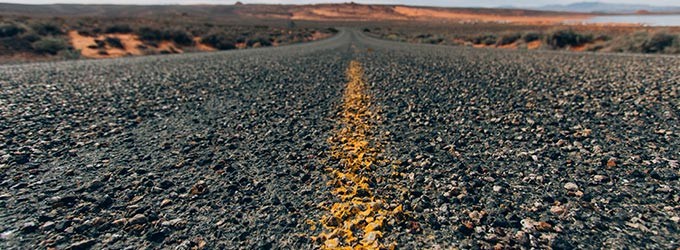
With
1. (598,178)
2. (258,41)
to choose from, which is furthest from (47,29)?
(598,178)

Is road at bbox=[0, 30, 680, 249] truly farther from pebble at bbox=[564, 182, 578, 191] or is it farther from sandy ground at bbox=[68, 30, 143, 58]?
sandy ground at bbox=[68, 30, 143, 58]

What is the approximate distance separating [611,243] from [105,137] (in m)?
5.76

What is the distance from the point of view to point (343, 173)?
3.33m

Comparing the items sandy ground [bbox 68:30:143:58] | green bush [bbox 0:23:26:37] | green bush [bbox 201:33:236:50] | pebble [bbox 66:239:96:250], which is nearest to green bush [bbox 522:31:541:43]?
green bush [bbox 201:33:236:50]

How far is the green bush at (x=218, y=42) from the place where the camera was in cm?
3562

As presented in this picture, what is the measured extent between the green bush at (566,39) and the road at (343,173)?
27.0 m

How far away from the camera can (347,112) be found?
5.96 metres

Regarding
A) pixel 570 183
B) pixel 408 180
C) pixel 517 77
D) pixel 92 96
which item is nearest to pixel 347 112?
pixel 408 180

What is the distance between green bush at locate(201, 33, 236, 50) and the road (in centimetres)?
3033

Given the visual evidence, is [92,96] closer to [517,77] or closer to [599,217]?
[599,217]

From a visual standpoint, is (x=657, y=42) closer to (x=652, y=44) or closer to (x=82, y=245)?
(x=652, y=44)

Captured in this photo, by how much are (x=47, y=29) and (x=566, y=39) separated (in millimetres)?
47980

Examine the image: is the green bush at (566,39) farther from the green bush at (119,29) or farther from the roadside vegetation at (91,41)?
the green bush at (119,29)

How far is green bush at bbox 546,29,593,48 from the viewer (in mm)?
29734
